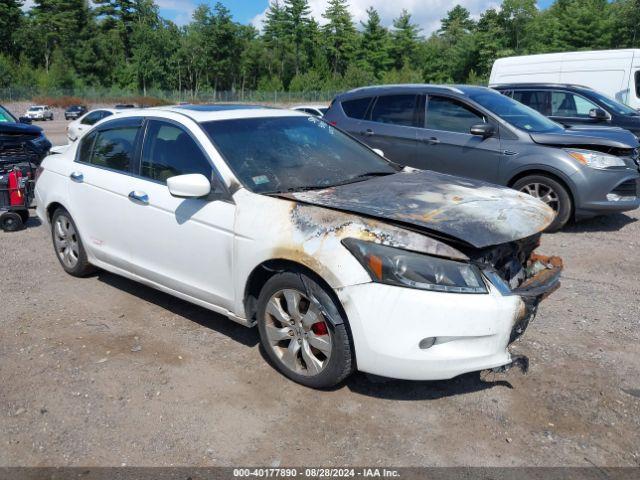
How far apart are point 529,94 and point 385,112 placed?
384cm

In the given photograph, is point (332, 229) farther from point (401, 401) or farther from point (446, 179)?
point (446, 179)

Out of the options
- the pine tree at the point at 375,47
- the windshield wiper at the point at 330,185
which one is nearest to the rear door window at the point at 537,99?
the windshield wiper at the point at 330,185

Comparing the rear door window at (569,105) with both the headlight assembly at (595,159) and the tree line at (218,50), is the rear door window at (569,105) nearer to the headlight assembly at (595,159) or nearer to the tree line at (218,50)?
the headlight assembly at (595,159)

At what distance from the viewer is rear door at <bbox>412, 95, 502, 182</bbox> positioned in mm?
7504

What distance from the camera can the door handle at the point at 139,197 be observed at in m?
4.39

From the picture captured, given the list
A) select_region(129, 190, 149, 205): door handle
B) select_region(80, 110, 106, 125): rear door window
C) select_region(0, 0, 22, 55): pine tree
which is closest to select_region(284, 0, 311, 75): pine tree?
select_region(0, 0, 22, 55): pine tree

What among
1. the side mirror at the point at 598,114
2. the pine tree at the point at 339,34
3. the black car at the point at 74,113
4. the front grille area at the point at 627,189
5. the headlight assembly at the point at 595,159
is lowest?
the black car at the point at 74,113

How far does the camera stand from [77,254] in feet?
17.9

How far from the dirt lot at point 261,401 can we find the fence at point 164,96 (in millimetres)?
60544

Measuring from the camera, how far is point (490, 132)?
7.39 meters

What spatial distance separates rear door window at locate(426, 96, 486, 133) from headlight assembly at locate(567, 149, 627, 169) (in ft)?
4.06

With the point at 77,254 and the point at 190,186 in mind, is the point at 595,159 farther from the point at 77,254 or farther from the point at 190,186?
the point at 77,254

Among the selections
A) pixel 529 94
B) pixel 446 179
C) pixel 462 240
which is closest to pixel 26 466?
pixel 462 240

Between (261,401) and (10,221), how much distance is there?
5681mm
